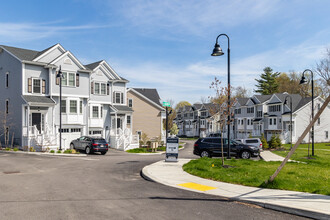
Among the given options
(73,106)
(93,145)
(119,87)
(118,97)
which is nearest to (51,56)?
(73,106)

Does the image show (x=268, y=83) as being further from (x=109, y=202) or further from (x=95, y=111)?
(x=109, y=202)

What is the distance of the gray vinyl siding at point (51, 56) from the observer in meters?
33.1

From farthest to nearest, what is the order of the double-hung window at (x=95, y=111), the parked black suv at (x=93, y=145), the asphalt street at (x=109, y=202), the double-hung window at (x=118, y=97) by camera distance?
the double-hung window at (x=118, y=97), the double-hung window at (x=95, y=111), the parked black suv at (x=93, y=145), the asphalt street at (x=109, y=202)

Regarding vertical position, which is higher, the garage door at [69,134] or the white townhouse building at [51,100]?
the white townhouse building at [51,100]

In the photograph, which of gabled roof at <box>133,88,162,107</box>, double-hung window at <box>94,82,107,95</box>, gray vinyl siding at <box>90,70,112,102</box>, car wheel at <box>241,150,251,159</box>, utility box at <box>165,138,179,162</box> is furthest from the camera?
gabled roof at <box>133,88,162,107</box>

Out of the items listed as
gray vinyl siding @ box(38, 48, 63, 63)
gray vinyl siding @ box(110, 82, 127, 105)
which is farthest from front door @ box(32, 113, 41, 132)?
gray vinyl siding @ box(110, 82, 127, 105)

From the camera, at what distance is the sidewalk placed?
7.52 metres

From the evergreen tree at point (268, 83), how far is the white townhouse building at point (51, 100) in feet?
212

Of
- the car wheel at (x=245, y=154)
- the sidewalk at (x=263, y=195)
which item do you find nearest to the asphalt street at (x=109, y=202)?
the sidewalk at (x=263, y=195)

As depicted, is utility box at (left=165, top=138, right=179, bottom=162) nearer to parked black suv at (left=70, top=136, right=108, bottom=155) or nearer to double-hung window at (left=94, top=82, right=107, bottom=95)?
parked black suv at (left=70, top=136, right=108, bottom=155)

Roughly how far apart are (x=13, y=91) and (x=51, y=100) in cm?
456

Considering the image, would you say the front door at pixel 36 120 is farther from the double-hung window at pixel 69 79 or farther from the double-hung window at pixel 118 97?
the double-hung window at pixel 118 97

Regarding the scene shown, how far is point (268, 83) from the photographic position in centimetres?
9312

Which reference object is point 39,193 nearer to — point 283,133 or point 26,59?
point 26,59
